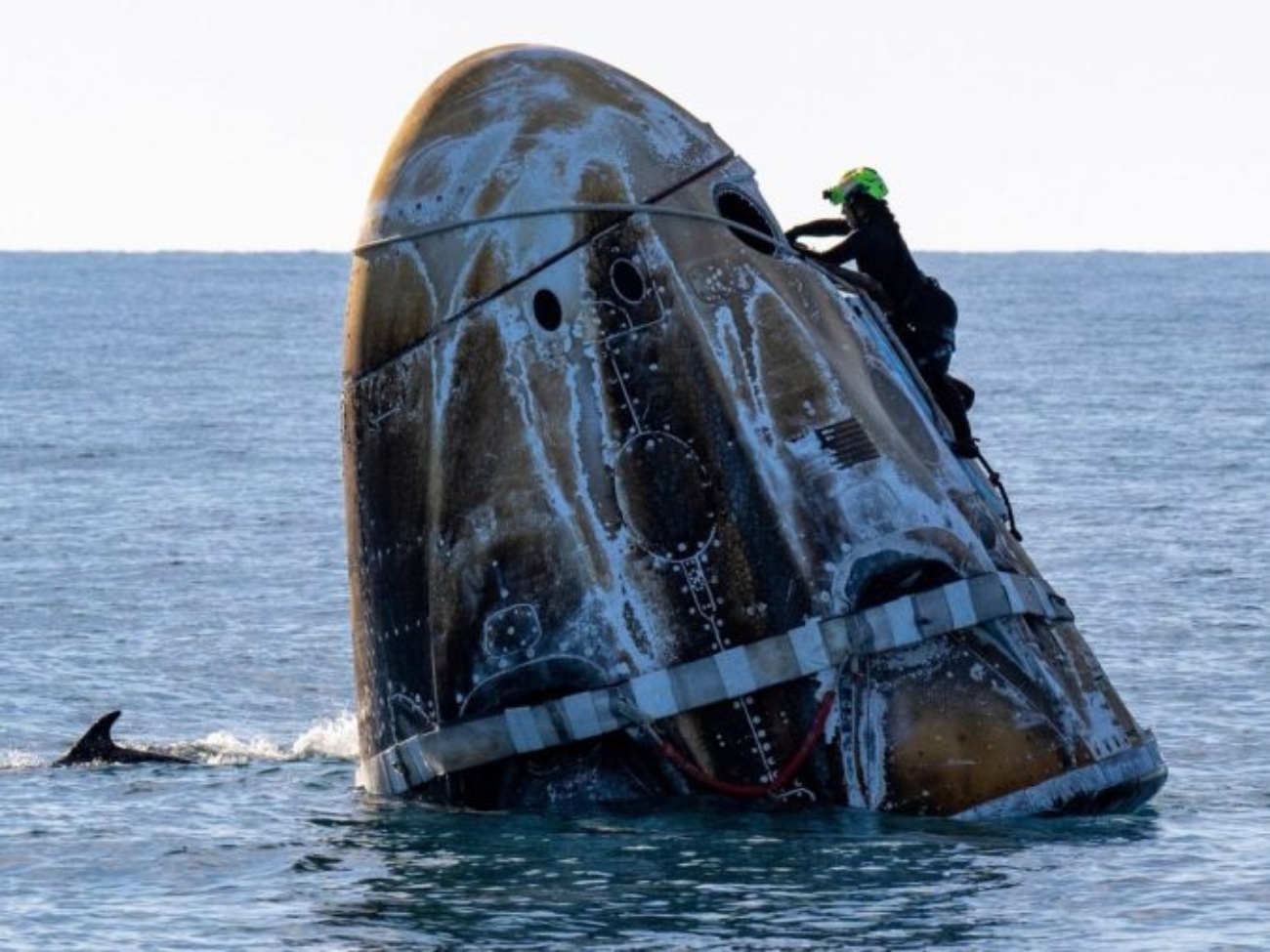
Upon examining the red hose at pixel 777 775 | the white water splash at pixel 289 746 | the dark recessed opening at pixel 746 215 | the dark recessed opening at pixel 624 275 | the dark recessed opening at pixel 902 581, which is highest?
the dark recessed opening at pixel 746 215

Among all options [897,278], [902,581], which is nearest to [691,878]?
[902,581]

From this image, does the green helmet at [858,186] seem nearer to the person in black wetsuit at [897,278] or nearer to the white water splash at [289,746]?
the person in black wetsuit at [897,278]

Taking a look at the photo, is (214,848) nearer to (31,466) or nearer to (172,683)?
(172,683)

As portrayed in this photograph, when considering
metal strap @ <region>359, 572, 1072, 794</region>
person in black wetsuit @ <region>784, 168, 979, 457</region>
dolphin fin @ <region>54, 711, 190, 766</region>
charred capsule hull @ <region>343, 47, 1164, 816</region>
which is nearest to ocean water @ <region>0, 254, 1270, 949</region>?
dolphin fin @ <region>54, 711, 190, 766</region>

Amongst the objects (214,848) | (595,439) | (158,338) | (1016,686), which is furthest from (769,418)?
(158,338)

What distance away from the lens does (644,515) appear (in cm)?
1592

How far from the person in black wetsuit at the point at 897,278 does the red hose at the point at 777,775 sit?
2464 millimetres

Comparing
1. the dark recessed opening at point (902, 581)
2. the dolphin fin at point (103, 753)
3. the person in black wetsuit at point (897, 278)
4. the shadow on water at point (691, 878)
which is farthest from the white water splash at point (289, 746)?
the dark recessed opening at point (902, 581)

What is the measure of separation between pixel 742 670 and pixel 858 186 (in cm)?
332

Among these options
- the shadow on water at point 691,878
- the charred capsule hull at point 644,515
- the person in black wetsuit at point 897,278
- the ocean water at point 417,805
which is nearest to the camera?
the shadow on water at point 691,878

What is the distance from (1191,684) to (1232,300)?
12681 centimetres

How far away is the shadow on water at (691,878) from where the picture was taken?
49.1 feet

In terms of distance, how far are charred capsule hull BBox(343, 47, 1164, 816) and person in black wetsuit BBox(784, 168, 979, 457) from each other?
3.74ft

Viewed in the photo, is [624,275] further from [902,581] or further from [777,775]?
[777,775]
